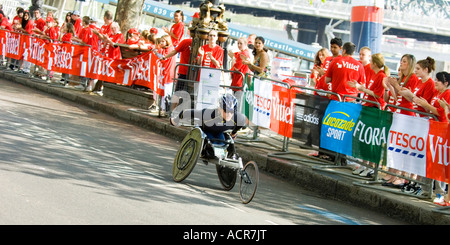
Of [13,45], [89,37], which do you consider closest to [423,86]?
[89,37]

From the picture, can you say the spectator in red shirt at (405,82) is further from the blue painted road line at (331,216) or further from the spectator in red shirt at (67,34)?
the spectator in red shirt at (67,34)

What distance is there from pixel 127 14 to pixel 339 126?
41.6 feet

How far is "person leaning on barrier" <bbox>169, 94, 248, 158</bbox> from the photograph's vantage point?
30.9ft

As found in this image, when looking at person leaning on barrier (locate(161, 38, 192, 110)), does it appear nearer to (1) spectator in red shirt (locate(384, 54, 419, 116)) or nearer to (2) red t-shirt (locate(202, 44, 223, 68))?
(2) red t-shirt (locate(202, 44, 223, 68))

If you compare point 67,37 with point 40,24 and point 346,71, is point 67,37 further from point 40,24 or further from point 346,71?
point 346,71

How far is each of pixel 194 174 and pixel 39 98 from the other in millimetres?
9480

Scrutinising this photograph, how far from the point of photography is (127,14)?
22141mm

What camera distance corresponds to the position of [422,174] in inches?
379

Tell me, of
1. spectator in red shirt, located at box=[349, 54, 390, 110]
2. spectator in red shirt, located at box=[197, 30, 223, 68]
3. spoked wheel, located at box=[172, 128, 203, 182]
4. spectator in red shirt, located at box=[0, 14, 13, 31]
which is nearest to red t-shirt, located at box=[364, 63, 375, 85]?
spectator in red shirt, located at box=[349, 54, 390, 110]

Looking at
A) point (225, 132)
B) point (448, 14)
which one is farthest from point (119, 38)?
point (448, 14)

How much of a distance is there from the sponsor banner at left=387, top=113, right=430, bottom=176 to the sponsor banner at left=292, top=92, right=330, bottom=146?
1.80 meters

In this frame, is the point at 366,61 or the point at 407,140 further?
the point at 366,61

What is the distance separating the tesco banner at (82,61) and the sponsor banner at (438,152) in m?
8.27

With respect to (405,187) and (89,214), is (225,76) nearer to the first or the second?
(405,187)
